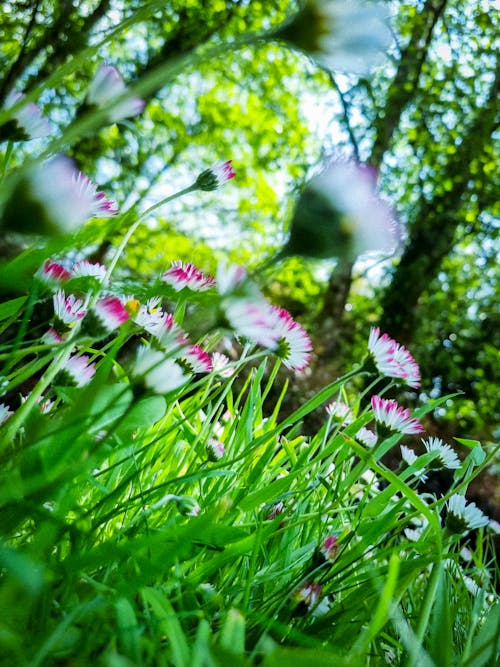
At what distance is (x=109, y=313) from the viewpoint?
1.38ft

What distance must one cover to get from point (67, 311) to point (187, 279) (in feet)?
0.38

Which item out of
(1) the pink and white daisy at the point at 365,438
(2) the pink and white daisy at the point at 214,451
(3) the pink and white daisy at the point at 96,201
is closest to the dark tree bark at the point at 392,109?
(1) the pink and white daisy at the point at 365,438

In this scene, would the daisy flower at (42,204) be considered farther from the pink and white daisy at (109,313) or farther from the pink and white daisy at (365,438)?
the pink and white daisy at (365,438)

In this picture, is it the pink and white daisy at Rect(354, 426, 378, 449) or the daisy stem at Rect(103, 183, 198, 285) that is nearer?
the daisy stem at Rect(103, 183, 198, 285)

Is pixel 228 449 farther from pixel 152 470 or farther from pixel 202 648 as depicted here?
pixel 202 648

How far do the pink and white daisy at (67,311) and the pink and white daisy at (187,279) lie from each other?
0.08 meters

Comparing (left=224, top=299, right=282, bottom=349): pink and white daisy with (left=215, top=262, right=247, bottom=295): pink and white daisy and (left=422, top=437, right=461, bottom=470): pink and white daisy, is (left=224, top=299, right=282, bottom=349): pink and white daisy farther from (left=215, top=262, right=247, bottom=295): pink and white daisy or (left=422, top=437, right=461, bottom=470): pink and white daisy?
(left=422, top=437, right=461, bottom=470): pink and white daisy

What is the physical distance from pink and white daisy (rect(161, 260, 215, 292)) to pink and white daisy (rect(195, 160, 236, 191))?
0.27ft

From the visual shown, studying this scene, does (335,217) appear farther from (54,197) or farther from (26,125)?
(26,125)

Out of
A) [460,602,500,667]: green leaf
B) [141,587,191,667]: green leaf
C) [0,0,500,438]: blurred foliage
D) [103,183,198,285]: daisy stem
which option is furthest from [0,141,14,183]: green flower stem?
[0,0,500,438]: blurred foliage

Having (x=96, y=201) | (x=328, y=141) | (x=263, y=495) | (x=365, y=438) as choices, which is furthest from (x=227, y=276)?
(x=328, y=141)

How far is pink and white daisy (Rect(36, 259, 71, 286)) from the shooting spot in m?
0.49

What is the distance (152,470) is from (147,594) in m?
0.31

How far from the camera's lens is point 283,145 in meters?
5.84
